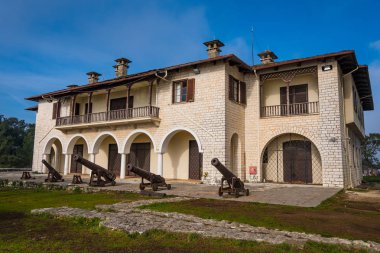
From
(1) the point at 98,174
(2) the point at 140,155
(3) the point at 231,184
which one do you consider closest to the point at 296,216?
(3) the point at 231,184

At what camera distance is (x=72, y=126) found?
22141 mm

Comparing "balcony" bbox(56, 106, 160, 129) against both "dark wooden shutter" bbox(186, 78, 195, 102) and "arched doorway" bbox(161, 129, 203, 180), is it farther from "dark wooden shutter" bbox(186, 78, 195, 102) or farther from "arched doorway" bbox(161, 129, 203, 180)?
"dark wooden shutter" bbox(186, 78, 195, 102)

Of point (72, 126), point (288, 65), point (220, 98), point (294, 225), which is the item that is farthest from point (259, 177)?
point (72, 126)

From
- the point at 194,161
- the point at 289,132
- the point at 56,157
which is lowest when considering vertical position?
the point at 194,161

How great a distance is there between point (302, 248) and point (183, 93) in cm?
1432

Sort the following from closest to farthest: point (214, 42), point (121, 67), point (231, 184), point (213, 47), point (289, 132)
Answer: point (231, 184) → point (289, 132) → point (214, 42) → point (213, 47) → point (121, 67)

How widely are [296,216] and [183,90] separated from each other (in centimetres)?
1219

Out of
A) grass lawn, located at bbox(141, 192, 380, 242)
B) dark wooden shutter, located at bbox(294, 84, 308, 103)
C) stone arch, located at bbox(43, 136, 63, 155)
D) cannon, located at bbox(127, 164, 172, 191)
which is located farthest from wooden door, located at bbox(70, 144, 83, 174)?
grass lawn, located at bbox(141, 192, 380, 242)

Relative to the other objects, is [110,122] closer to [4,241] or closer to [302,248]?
[4,241]

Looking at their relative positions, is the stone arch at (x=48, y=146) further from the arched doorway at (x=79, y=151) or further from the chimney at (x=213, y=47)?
the chimney at (x=213, y=47)

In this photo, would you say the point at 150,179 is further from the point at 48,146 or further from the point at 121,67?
the point at 48,146

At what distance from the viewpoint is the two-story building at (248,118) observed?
15.5 meters

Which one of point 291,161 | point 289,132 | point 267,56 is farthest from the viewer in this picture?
point 267,56

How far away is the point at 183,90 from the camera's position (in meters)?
18.2
